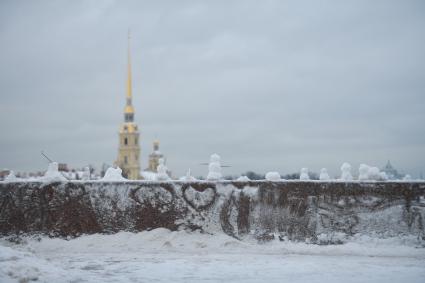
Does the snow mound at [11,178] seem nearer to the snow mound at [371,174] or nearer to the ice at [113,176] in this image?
the ice at [113,176]

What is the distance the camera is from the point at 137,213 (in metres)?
13.5

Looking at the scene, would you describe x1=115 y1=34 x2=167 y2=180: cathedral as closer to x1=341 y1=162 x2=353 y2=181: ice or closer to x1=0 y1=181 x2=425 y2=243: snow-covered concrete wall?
x1=0 y1=181 x2=425 y2=243: snow-covered concrete wall

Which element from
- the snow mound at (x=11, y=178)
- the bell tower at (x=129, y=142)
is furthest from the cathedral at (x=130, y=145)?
the snow mound at (x=11, y=178)

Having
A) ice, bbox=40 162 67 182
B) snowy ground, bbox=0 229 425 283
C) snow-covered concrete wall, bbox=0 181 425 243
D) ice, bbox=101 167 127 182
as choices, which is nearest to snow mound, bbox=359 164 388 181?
snow-covered concrete wall, bbox=0 181 425 243

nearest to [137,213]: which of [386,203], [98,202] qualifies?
[98,202]

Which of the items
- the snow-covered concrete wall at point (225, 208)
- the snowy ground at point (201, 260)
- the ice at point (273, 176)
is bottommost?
the snowy ground at point (201, 260)

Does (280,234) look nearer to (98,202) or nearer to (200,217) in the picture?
(200,217)

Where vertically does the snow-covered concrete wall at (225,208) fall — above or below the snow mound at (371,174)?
below

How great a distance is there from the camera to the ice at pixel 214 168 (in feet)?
45.1

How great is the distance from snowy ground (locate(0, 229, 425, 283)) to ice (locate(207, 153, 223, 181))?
5.06 feet

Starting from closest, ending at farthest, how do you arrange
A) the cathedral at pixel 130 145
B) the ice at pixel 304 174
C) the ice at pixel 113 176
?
the ice at pixel 113 176 → the ice at pixel 304 174 → the cathedral at pixel 130 145

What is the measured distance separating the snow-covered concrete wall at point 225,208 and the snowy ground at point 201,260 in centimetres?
29

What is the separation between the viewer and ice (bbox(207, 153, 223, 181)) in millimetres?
13734

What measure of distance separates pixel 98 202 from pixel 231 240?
357cm
